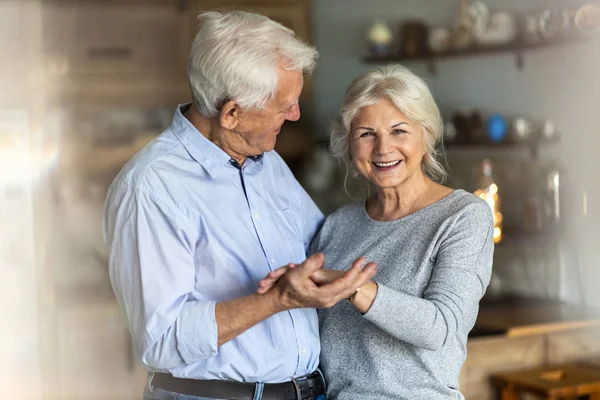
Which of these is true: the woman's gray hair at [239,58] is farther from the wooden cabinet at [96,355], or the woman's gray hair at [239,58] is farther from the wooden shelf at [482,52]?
the wooden cabinet at [96,355]

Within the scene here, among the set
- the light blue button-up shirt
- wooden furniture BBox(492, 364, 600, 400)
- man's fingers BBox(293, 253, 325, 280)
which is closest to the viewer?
man's fingers BBox(293, 253, 325, 280)

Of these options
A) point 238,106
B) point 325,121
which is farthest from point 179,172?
point 325,121

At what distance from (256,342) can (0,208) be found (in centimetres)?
247

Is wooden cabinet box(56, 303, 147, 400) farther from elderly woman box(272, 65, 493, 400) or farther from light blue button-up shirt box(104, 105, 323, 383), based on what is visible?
light blue button-up shirt box(104, 105, 323, 383)

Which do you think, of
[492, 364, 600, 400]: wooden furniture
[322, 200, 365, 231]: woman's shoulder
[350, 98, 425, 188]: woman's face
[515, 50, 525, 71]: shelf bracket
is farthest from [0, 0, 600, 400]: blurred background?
[350, 98, 425, 188]: woman's face

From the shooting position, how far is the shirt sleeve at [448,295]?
1404 millimetres

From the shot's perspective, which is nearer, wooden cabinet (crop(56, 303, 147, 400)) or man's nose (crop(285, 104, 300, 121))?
man's nose (crop(285, 104, 300, 121))

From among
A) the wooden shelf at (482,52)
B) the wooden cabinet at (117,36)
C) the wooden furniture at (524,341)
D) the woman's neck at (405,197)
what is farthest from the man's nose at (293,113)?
the wooden cabinet at (117,36)

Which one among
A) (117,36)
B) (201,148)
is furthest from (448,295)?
(117,36)

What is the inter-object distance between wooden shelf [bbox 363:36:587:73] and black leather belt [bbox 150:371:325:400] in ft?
7.51

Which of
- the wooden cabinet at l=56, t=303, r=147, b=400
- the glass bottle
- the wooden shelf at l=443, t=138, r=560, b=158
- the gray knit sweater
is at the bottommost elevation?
the wooden cabinet at l=56, t=303, r=147, b=400

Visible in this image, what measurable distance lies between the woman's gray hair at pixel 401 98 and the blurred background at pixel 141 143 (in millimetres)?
1649

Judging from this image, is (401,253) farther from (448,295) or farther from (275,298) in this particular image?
(275,298)

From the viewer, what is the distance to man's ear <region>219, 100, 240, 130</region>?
1.48 m
